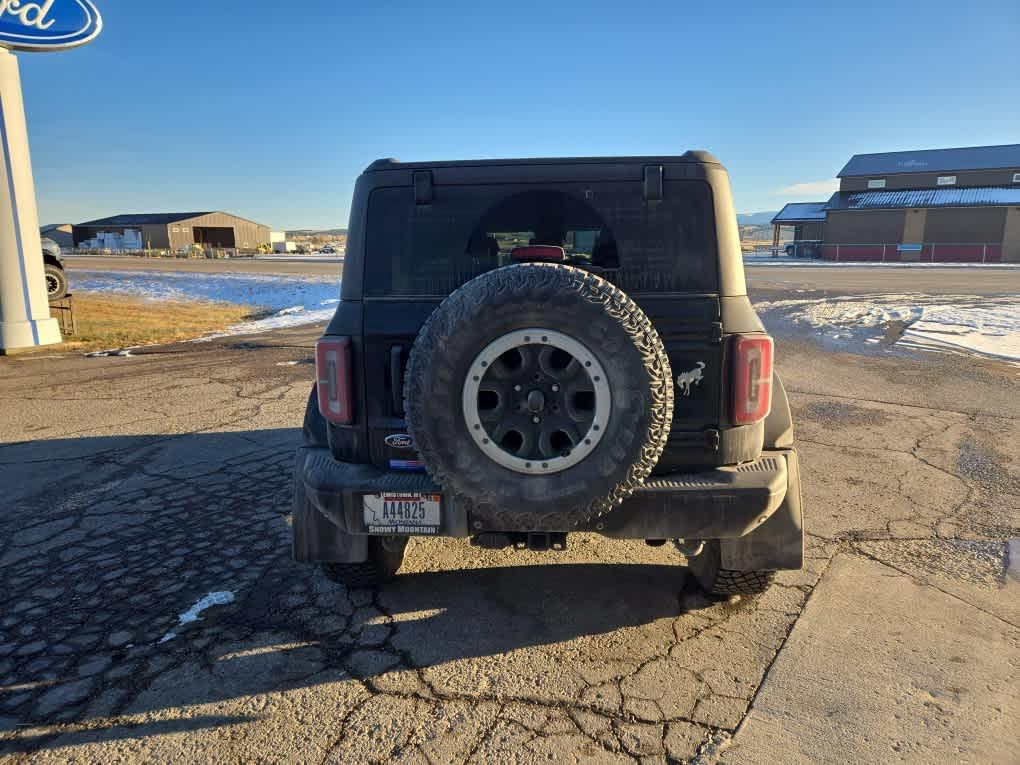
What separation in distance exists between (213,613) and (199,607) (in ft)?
0.38

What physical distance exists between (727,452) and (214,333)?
13.9 m

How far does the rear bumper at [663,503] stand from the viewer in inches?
107

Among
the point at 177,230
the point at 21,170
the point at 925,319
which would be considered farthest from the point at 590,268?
the point at 177,230

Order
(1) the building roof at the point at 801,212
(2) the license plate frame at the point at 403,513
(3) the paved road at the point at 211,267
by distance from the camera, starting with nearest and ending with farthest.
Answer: (2) the license plate frame at the point at 403,513 < (3) the paved road at the point at 211,267 < (1) the building roof at the point at 801,212

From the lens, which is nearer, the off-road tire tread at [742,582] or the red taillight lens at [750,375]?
the red taillight lens at [750,375]

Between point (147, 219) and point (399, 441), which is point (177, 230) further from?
point (399, 441)

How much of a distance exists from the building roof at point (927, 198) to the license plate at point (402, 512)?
5511 cm

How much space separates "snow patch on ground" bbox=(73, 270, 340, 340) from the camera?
19719 mm

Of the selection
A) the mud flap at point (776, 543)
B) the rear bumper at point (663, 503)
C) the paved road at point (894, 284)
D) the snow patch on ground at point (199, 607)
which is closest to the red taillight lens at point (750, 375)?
the rear bumper at point (663, 503)

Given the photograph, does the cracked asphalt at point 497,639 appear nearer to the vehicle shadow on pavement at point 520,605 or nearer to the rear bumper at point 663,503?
the vehicle shadow on pavement at point 520,605

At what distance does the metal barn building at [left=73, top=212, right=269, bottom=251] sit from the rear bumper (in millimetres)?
82481

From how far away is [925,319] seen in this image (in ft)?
46.1

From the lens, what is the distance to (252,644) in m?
3.03

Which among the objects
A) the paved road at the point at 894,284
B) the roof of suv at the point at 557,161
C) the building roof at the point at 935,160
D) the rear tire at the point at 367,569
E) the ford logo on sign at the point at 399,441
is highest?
the building roof at the point at 935,160
